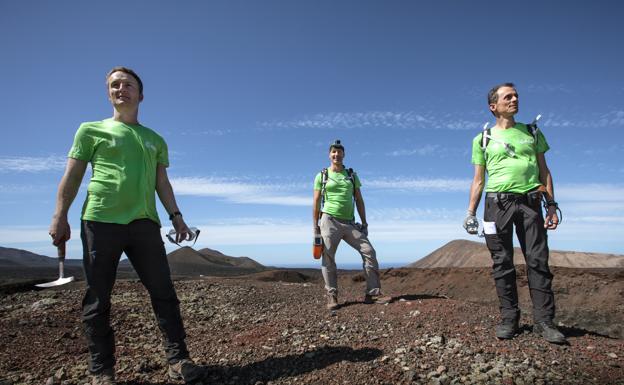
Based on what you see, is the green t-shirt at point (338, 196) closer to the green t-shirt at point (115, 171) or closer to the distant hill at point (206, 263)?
the green t-shirt at point (115, 171)

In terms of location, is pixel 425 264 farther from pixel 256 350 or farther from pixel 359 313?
pixel 256 350

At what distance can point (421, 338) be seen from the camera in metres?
4.32

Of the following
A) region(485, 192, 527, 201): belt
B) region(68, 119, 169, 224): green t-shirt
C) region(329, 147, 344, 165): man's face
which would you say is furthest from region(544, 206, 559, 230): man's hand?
region(68, 119, 169, 224): green t-shirt

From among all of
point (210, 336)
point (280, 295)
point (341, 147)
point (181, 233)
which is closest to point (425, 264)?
point (280, 295)

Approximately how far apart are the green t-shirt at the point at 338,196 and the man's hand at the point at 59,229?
13.9ft

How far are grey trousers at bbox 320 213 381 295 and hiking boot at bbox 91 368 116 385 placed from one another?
398 centimetres

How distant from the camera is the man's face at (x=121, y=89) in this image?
11.9 ft

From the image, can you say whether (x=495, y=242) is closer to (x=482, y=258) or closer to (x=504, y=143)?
(x=504, y=143)

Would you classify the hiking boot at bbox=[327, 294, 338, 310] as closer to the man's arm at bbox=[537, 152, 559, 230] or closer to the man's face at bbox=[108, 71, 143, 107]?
the man's arm at bbox=[537, 152, 559, 230]

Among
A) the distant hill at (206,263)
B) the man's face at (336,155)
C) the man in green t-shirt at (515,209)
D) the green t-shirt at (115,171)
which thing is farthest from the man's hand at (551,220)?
the distant hill at (206,263)

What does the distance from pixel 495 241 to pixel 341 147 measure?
3.37 meters

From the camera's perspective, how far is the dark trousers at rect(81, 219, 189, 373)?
3.33m

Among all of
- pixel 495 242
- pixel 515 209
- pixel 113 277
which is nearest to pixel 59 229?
pixel 113 277

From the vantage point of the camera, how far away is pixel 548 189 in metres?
4.38
